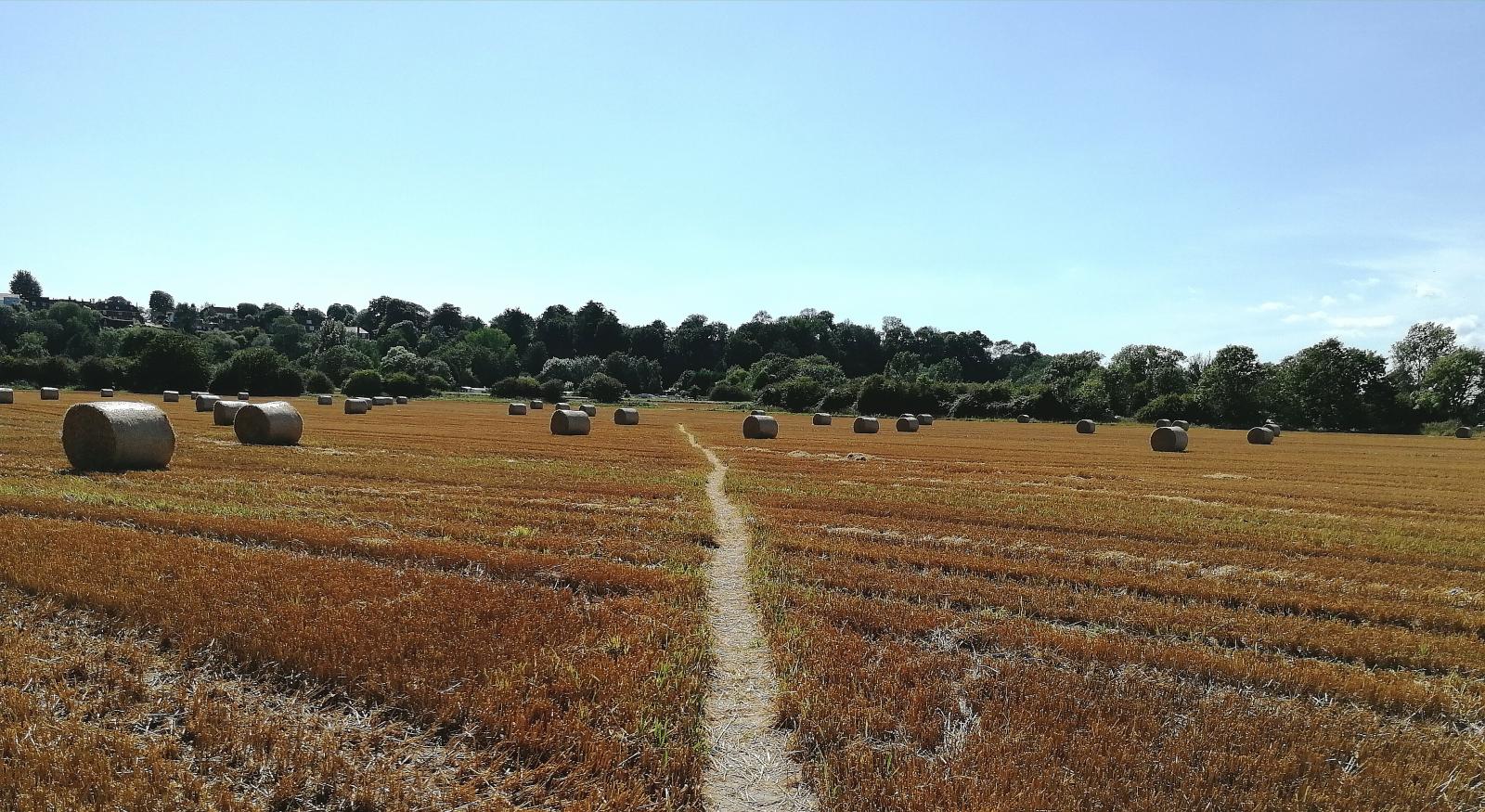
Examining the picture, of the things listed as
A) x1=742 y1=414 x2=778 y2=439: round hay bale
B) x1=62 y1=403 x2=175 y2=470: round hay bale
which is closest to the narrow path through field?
x1=62 y1=403 x2=175 y2=470: round hay bale

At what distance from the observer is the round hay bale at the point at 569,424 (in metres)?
37.8

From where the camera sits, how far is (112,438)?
1825cm

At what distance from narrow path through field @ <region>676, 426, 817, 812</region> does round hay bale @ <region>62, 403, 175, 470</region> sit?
1670 cm

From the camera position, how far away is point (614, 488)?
57.4ft

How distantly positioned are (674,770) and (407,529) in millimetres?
8458

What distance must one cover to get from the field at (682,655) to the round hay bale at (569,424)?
22.7m

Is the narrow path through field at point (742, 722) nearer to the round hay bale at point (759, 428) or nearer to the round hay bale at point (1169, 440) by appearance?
the round hay bale at point (759, 428)

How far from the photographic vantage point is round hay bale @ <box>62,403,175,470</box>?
18344 mm

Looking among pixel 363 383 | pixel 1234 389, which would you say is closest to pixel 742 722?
pixel 1234 389

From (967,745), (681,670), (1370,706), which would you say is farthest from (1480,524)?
(681,670)

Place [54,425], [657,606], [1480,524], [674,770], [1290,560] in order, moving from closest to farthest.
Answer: [674,770] < [657,606] < [1290,560] < [1480,524] < [54,425]

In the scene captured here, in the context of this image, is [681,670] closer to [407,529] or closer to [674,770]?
[674,770]

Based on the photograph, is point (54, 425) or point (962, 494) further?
point (54, 425)

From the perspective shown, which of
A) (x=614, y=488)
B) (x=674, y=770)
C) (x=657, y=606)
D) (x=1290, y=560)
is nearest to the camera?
(x=674, y=770)
